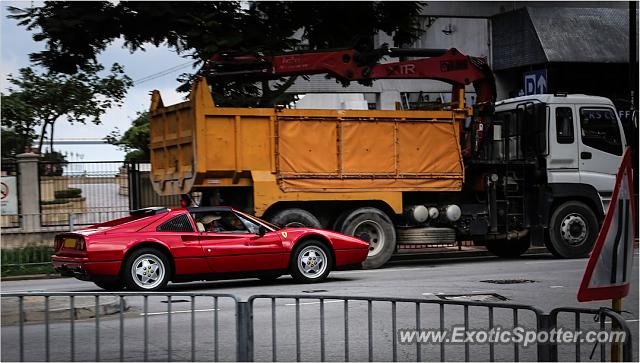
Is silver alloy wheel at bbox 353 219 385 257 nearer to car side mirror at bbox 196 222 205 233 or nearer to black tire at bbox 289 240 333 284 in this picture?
black tire at bbox 289 240 333 284

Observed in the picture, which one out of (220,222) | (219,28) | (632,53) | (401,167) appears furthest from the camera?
(632,53)

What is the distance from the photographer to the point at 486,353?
7410 mm

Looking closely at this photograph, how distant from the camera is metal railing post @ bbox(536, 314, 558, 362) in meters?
5.39

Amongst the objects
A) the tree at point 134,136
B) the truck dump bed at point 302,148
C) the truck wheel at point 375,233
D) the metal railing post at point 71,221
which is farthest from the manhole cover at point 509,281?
the tree at point 134,136

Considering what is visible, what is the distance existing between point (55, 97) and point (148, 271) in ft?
62.4

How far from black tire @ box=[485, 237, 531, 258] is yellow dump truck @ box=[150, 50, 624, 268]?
6.9 inches

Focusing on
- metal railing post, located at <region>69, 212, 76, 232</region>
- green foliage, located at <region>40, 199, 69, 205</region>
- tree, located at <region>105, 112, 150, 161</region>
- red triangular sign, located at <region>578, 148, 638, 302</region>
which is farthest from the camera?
tree, located at <region>105, 112, 150, 161</region>

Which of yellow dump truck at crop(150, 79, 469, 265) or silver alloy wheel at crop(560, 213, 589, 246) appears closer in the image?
yellow dump truck at crop(150, 79, 469, 265)

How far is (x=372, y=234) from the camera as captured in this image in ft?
56.3

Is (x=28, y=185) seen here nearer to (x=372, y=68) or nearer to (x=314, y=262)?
(x=372, y=68)

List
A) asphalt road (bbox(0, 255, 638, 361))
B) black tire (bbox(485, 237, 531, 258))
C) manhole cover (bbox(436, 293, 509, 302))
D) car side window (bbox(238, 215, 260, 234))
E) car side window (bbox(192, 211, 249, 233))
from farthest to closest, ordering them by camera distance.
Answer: black tire (bbox(485, 237, 531, 258)), car side window (bbox(238, 215, 260, 234)), car side window (bbox(192, 211, 249, 233)), manhole cover (bbox(436, 293, 509, 302)), asphalt road (bbox(0, 255, 638, 361))

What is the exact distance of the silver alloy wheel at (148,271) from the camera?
12.7 metres

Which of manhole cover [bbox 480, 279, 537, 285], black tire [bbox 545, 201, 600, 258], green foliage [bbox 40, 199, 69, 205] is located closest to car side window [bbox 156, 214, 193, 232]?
manhole cover [bbox 480, 279, 537, 285]

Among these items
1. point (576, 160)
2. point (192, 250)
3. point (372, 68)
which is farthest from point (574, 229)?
point (192, 250)
